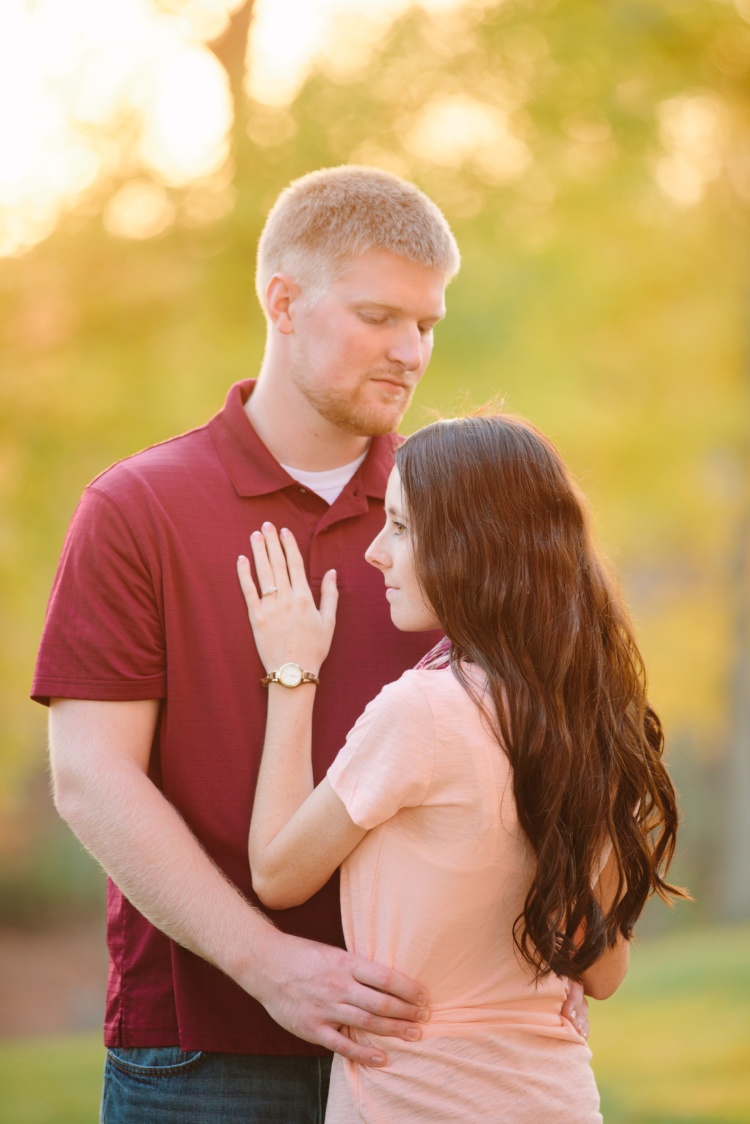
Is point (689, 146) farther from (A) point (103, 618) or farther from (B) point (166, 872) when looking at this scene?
(B) point (166, 872)

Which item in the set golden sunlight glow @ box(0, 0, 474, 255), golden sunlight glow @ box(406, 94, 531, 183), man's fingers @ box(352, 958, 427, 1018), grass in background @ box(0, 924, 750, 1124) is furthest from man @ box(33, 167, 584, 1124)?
golden sunlight glow @ box(406, 94, 531, 183)

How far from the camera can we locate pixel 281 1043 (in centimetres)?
198

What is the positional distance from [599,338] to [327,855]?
22.1 feet

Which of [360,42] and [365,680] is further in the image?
[360,42]

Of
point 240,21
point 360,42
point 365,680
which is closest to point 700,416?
point 360,42

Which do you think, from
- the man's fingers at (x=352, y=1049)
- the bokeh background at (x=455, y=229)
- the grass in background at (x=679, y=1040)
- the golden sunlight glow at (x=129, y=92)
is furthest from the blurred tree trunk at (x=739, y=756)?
the man's fingers at (x=352, y=1049)

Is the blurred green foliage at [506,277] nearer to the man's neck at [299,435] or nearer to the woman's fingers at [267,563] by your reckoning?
the man's neck at [299,435]

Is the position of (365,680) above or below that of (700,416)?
below

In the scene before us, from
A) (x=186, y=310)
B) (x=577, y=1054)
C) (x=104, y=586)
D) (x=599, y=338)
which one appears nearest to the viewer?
(x=577, y=1054)

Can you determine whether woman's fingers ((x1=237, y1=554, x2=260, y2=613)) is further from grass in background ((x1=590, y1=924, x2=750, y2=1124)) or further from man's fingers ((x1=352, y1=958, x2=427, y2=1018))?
grass in background ((x1=590, y1=924, x2=750, y2=1124))

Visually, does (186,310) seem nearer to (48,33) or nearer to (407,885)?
(48,33)

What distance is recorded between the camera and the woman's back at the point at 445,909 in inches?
63.1

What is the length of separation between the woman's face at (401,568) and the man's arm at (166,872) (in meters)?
0.49

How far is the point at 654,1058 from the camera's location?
5.69 metres
